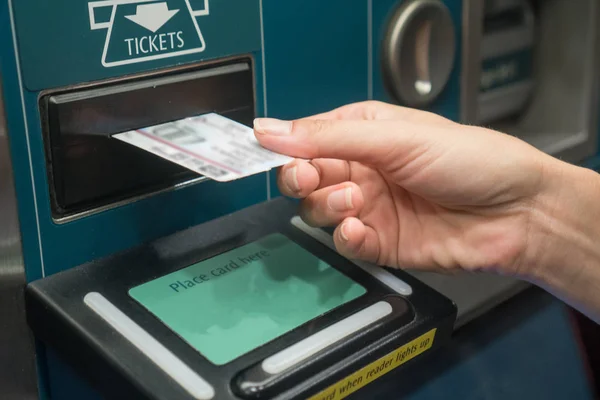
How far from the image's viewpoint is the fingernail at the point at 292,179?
0.82 meters

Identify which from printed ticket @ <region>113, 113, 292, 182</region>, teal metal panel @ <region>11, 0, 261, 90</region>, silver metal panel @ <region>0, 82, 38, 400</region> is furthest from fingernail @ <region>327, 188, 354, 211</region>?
silver metal panel @ <region>0, 82, 38, 400</region>

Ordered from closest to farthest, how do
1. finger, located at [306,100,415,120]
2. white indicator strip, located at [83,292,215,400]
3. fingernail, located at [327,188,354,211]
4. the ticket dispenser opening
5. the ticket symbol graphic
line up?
→ 1. white indicator strip, located at [83,292,215,400]
2. the ticket symbol graphic
3. fingernail, located at [327,188,354,211]
4. finger, located at [306,100,415,120]
5. the ticket dispenser opening

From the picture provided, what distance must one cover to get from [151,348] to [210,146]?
222 mm

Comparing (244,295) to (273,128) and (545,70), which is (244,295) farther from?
(545,70)

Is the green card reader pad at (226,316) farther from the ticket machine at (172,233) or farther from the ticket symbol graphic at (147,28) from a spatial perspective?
the ticket symbol graphic at (147,28)

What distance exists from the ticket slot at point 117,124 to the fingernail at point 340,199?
0.52ft

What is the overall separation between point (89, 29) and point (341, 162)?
0.37 m

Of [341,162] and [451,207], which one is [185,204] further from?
[451,207]

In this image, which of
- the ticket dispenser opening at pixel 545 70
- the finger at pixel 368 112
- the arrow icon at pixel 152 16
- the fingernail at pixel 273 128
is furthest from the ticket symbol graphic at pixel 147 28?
the ticket dispenser opening at pixel 545 70

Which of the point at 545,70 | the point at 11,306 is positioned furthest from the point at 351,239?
the point at 545,70

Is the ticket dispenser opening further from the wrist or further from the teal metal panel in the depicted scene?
the teal metal panel

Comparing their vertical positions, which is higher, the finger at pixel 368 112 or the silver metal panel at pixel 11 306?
the finger at pixel 368 112

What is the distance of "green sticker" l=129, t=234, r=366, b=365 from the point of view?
0.66 metres

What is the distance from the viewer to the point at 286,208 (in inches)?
35.1
